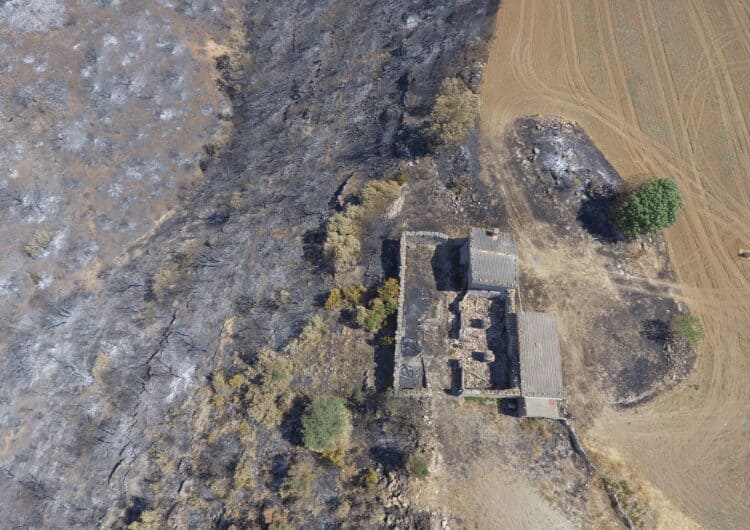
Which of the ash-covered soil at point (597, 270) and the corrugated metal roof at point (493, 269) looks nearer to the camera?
the corrugated metal roof at point (493, 269)

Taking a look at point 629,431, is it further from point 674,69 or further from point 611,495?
point 674,69

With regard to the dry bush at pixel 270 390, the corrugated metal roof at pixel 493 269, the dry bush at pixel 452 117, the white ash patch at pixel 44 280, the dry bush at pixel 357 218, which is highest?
the dry bush at pixel 452 117

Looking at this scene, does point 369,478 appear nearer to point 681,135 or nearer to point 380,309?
point 380,309

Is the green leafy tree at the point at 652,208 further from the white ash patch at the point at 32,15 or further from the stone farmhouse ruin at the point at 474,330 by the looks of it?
the white ash patch at the point at 32,15

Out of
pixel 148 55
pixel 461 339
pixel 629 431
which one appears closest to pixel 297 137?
pixel 148 55

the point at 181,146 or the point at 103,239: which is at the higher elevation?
the point at 181,146

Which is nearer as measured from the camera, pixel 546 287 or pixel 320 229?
pixel 546 287

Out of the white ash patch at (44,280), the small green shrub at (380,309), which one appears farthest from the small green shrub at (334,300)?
the white ash patch at (44,280)
